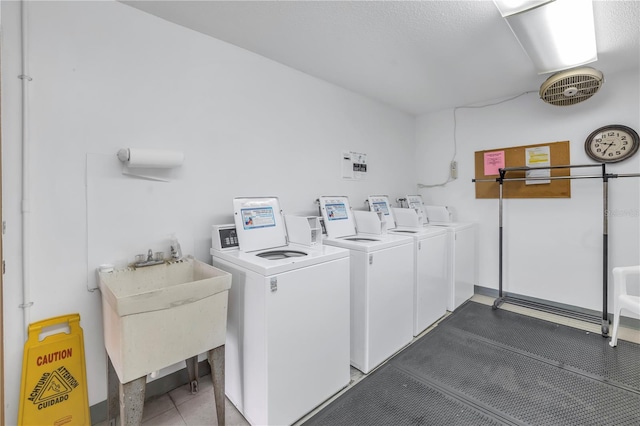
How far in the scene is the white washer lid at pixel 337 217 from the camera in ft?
8.42

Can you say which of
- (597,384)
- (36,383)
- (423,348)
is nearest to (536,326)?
(597,384)

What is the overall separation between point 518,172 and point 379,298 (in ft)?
8.13

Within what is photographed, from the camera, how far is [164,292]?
1267 mm

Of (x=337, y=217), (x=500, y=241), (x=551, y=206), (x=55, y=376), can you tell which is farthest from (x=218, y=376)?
(x=551, y=206)

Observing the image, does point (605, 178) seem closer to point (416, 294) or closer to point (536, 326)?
point (536, 326)

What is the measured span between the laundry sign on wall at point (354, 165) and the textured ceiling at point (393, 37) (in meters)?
0.72

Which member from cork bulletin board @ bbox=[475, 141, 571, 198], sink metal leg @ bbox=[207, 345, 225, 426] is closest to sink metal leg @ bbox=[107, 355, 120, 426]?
sink metal leg @ bbox=[207, 345, 225, 426]

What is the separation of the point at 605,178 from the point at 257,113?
Result: 3101 mm

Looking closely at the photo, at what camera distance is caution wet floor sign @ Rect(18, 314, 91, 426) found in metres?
1.39

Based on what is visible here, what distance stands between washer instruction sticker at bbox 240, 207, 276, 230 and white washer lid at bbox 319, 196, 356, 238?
0.56 m

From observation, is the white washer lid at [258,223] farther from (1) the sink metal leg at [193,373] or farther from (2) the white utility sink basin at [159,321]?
(1) the sink metal leg at [193,373]

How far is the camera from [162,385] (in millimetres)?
1836

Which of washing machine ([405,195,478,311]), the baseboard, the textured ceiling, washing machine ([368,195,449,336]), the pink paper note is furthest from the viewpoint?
the pink paper note

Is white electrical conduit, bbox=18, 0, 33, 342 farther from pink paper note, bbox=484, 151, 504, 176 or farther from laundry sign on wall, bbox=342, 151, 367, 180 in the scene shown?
pink paper note, bbox=484, 151, 504, 176
